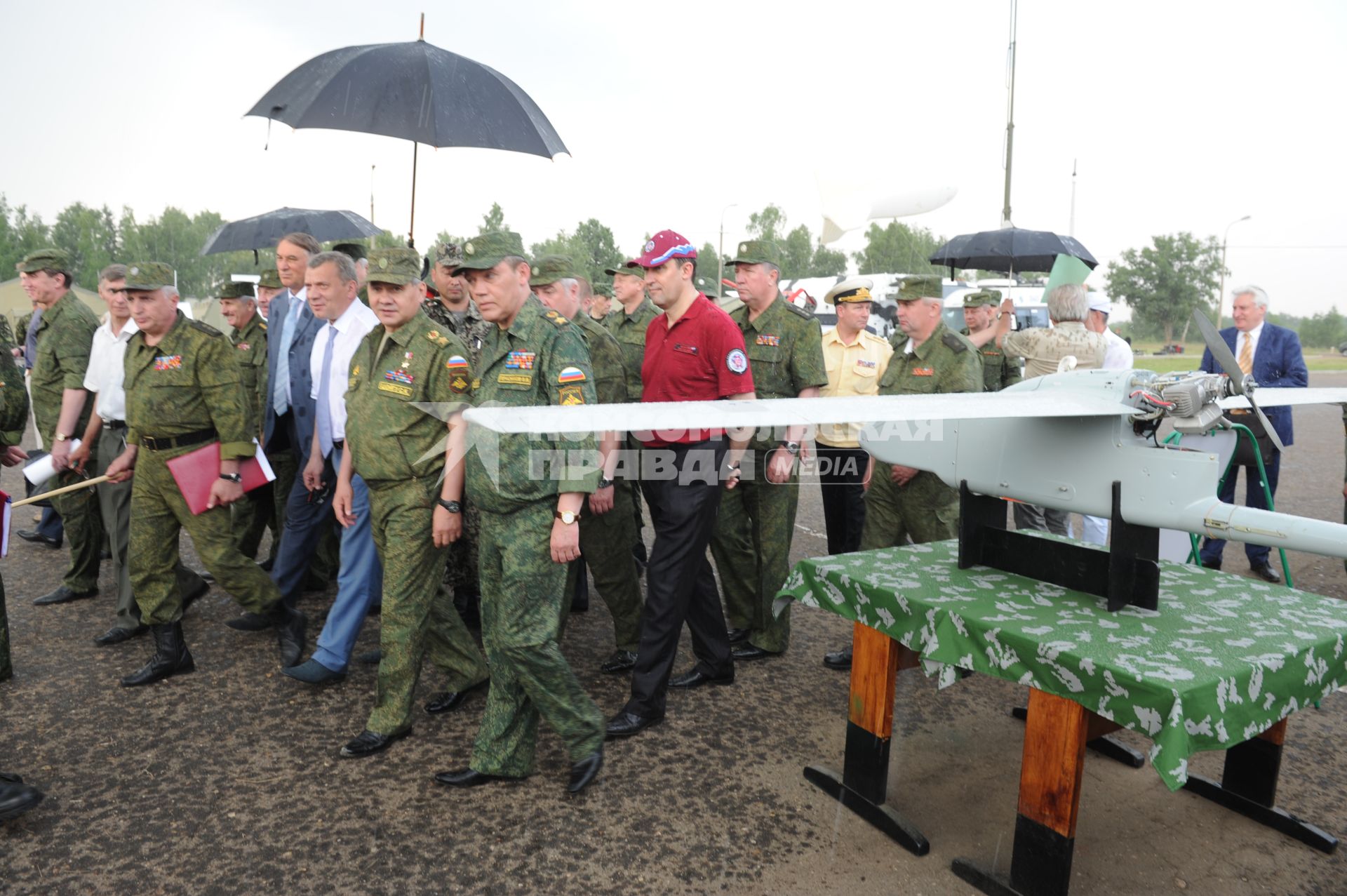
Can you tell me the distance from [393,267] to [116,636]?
2628mm

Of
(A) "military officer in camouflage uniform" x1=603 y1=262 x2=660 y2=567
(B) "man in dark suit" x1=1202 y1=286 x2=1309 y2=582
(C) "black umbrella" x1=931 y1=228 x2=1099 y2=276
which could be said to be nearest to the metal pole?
(C) "black umbrella" x1=931 y1=228 x2=1099 y2=276

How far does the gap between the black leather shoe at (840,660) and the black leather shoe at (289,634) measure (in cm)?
253

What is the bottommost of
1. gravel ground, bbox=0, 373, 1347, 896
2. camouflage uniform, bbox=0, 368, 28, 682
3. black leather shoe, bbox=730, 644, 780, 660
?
gravel ground, bbox=0, 373, 1347, 896

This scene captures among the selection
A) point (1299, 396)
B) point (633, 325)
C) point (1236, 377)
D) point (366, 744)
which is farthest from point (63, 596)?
point (1299, 396)

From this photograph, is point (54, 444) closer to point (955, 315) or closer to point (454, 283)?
point (454, 283)

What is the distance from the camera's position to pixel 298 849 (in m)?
2.74

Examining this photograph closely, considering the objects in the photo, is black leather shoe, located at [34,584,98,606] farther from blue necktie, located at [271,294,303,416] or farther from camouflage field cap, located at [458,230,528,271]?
camouflage field cap, located at [458,230,528,271]

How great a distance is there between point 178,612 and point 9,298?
40.2m

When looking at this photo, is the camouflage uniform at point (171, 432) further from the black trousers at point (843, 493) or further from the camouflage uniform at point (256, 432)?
the black trousers at point (843, 493)

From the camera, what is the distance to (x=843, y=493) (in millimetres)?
5383

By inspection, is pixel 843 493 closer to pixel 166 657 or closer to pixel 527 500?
pixel 527 500

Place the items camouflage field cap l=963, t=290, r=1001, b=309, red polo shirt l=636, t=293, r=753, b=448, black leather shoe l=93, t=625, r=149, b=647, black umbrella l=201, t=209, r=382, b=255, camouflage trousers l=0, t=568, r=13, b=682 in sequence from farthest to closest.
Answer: black umbrella l=201, t=209, r=382, b=255
camouflage field cap l=963, t=290, r=1001, b=309
black leather shoe l=93, t=625, r=149, b=647
red polo shirt l=636, t=293, r=753, b=448
camouflage trousers l=0, t=568, r=13, b=682

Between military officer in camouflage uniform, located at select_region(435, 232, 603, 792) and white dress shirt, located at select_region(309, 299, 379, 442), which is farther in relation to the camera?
white dress shirt, located at select_region(309, 299, 379, 442)

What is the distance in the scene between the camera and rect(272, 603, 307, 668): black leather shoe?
4.23 m
